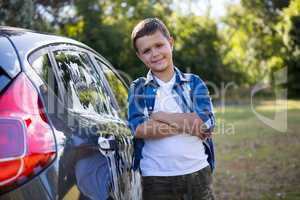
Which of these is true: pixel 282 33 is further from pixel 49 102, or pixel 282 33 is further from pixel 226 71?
pixel 49 102

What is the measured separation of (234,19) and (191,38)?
7.67 metres

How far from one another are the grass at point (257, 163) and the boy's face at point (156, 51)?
11.0 ft

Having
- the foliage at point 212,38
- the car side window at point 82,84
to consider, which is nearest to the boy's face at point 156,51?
the car side window at point 82,84

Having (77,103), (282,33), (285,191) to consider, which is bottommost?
(285,191)

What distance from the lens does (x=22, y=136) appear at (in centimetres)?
185

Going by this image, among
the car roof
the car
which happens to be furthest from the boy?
the car roof

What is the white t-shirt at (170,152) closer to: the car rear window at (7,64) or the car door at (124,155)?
the car door at (124,155)

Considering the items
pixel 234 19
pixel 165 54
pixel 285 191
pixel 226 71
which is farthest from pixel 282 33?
pixel 165 54

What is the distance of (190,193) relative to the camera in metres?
2.88

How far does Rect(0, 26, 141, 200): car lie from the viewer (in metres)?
1.84

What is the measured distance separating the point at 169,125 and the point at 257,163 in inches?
219

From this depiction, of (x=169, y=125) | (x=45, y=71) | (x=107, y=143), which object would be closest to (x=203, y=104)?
(x=169, y=125)

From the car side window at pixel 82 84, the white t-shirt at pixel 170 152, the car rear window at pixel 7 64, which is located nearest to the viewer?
the car rear window at pixel 7 64

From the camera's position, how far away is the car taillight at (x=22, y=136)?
181 centimetres
